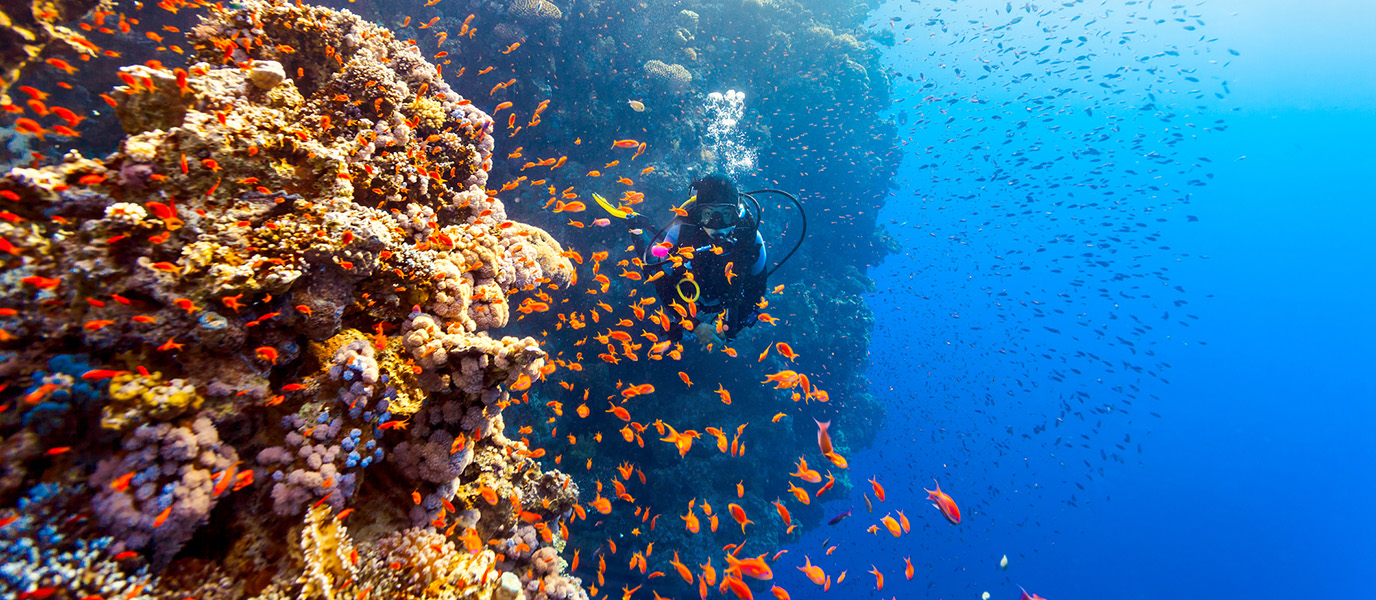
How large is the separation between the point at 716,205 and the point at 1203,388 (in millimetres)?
91596

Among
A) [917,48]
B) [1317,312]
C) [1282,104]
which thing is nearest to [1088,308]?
[1317,312]

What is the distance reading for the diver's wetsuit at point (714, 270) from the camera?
6094 mm

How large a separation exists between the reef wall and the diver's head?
3.09m

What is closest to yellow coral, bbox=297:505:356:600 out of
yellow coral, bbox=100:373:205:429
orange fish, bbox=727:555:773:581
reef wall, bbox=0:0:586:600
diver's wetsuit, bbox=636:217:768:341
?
reef wall, bbox=0:0:586:600

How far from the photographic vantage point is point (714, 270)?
6223 millimetres

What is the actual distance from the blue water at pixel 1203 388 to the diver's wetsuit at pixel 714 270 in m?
25.8

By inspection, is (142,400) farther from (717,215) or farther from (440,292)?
(717,215)

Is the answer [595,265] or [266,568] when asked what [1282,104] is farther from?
[266,568]

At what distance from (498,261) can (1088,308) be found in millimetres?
96854

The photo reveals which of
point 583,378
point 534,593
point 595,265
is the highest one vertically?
point 595,265

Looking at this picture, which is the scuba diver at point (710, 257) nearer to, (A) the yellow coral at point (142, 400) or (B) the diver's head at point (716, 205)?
(B) the diver's head at point (716, 205)

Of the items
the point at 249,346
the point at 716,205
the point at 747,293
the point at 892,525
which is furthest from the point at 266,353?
the point at 892,525

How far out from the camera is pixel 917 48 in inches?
3812

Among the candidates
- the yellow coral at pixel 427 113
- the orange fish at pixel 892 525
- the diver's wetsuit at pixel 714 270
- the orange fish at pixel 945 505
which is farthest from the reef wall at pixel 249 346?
the orange fish at pixel 892 525
